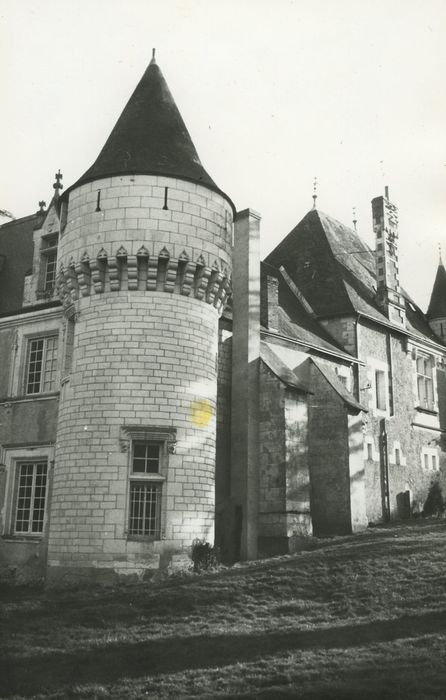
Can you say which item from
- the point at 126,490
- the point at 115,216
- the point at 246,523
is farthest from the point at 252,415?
the point at 115,216

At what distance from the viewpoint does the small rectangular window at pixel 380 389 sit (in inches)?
1061

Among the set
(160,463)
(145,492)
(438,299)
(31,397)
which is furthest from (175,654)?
(438,299)

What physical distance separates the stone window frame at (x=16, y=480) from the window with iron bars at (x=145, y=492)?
9.51 feet

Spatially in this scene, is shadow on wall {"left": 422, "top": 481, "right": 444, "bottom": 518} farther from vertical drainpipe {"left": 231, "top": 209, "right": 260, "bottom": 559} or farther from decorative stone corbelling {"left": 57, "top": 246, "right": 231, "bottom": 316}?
decorative stone corbelling {"left": 57, "top": 246, "right": 231, "bottom": 316}

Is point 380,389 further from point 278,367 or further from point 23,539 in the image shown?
point 23,539

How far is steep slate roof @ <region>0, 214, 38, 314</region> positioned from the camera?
2052 cm

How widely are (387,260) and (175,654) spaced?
21774 millimetres

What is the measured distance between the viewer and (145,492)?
50.2 ft

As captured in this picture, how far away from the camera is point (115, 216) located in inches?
639

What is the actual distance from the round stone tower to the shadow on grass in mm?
Result: 4454

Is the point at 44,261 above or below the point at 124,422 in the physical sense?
above

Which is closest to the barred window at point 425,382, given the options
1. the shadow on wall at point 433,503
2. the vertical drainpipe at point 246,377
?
the shadow on wall at point 433,503

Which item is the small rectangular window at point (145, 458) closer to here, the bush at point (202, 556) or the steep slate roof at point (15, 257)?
the bush at point (202, 556)

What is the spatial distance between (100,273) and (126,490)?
477 centimetres
